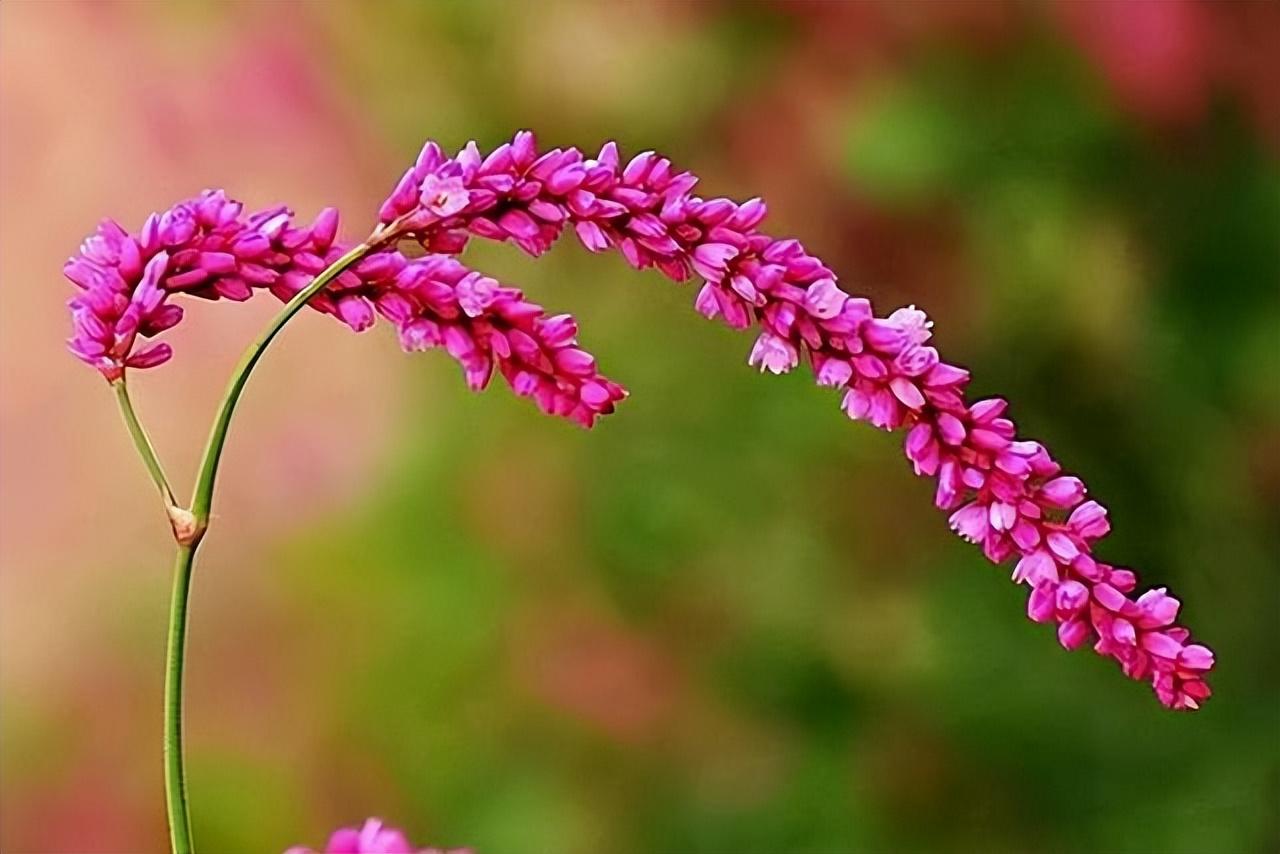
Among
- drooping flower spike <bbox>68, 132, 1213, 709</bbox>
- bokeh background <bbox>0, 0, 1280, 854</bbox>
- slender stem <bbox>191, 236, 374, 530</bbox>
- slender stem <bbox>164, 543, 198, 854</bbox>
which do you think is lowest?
slender stem <bbox>164, 543, 198, 854</bbox>

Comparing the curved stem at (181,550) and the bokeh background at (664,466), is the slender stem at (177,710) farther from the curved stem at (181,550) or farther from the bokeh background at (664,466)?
the bokeh background at (664,466)

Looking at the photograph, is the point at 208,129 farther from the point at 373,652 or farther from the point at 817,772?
the point at 817,772

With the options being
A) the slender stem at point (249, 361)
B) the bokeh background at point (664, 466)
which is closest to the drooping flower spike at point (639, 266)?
the slender stem at point (249, 361)

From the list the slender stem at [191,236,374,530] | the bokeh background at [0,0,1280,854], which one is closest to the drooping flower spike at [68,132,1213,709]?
the slender stem at [191,236,374,530]

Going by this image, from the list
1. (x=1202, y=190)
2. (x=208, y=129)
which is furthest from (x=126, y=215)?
(x=1202, y=190)

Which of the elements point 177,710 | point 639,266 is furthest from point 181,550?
point 639,266

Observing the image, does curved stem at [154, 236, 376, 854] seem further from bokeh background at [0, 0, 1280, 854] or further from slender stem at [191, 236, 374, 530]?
bokeh background at [0, 0, 1280, 854]

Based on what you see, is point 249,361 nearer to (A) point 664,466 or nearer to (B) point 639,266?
(B) point 639,266
